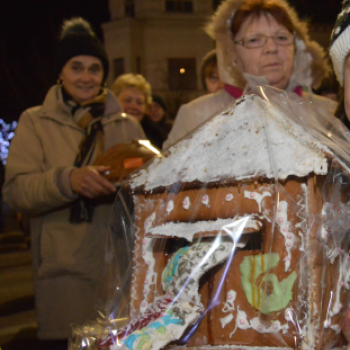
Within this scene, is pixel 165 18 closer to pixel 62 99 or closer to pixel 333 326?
pixel 62 99

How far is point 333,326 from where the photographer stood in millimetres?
781

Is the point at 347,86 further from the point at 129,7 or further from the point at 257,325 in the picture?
the point at 129,7

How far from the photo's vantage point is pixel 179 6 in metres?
11.8

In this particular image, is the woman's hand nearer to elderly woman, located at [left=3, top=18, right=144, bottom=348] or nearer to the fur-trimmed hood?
elderly woman, located at [left=3, top=18, right=144, bottom=348]

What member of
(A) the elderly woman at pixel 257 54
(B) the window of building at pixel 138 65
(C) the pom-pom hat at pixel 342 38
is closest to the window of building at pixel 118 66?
(B) the window of building at pixel 138 65

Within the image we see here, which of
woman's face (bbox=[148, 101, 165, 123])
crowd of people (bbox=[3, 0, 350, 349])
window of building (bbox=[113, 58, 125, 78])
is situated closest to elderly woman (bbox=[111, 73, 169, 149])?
woman's face (bbox=[148, 101, 165, 123])

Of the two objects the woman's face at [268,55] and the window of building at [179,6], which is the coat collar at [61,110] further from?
the window of building at [179,6]

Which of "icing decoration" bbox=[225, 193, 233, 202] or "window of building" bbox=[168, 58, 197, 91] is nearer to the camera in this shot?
"icing decoration" bbox=[225, 193, 233, 202]

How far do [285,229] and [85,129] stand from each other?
4.63 ft

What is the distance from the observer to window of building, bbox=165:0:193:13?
11.6 meters

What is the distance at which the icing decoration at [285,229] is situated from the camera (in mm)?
801

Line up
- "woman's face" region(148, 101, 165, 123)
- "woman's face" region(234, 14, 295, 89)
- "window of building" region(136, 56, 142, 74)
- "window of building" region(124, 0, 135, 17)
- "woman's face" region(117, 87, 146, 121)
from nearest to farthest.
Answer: "woman's face" region(234, 14, 295, 89)
"woman's face" region(117, 87, 146, 121)
"woman's face" region(148, 101, 165, 123)
"window of building" region(136, 56, 142, 74)
"window of building" region(124, 0, 135, 17)

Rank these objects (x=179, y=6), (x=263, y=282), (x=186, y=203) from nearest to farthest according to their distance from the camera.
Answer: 1. (x=263, y=282)
2. (x=186, y=203)
3. (x=179, y=6)

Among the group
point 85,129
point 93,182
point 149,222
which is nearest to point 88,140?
point 85,129
